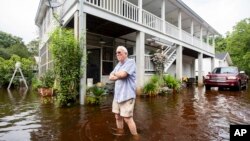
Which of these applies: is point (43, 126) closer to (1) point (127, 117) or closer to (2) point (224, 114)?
(1) point (127, 117)

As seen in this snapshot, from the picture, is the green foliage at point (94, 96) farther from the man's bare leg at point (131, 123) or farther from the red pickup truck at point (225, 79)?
the red pickup truck at point (225, 79)

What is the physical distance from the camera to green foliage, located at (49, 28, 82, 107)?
8.17 meters

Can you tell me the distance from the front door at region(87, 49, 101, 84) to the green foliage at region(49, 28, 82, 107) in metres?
5.69

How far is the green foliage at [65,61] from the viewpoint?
8.17m

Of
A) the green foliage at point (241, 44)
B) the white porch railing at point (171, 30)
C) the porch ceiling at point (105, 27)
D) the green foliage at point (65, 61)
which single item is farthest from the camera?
the green foliage at point (241, 44)

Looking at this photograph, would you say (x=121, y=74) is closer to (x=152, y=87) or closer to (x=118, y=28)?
(x=152, y=87)

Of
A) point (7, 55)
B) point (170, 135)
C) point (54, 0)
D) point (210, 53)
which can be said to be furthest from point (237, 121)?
point (7, 55)

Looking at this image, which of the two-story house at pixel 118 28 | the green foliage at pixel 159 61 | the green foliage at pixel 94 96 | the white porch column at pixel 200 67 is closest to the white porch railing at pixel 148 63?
the two-story house at pixel 118 28

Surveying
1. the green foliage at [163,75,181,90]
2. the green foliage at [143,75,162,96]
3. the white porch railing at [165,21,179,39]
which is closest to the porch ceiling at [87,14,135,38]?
the green foliage at [143,75,162,96]

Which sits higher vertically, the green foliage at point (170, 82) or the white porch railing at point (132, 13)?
the white porch railing at point (132, 13)

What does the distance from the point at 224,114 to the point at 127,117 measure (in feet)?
13.7

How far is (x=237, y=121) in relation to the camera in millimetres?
6234

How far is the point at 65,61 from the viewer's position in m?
8.21

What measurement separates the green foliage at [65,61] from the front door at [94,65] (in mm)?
5691
